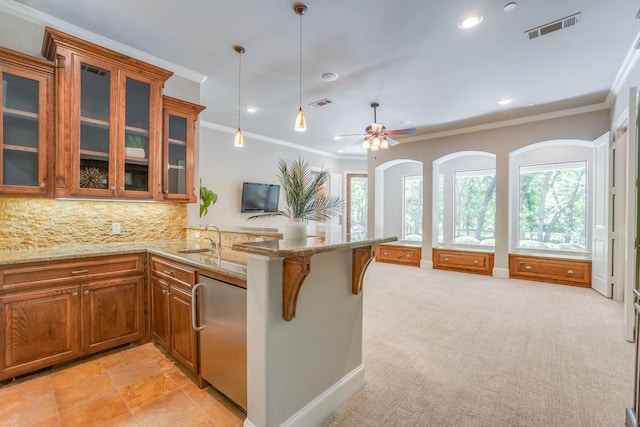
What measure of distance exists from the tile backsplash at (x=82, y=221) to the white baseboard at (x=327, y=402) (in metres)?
2.45

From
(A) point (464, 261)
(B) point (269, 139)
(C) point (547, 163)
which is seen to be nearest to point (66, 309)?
(B) point (269, 139)

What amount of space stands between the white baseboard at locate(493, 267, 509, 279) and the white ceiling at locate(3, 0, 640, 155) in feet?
9.75

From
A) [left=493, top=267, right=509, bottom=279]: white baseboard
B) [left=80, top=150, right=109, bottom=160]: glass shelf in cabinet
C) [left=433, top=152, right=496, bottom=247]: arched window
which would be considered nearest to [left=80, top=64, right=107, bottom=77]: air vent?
[left=80, top=150, right=109, bottom=160]: glass shelf in cabinet

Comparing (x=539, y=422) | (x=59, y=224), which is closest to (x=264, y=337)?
(x=539, y=422)

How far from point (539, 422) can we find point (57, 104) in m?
4.24

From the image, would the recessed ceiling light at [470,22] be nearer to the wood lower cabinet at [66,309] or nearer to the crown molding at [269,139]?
the wood lower cabinet at [66,309]

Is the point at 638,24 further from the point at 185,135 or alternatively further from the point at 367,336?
the point at 185,135

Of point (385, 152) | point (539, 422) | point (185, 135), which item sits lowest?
point (539, 422)

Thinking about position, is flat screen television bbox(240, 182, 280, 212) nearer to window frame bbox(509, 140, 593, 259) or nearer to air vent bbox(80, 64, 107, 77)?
air vent bbox(80, 64, 107, 77)

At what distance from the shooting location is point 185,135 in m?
3.32

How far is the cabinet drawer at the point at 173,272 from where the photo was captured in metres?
2.13

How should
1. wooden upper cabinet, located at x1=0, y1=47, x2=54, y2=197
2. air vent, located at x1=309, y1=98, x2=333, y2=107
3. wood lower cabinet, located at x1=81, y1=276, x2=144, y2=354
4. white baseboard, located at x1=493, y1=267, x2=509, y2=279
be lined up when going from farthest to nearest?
white baseboard, located at x1=493, y1=267, x2=509, y2=279 < air vent, located at x1=309, y1=98, x2=333, y2=107 < wood lower cabinet, located at x1=81, y1=276, x2=144, y2=354 < wooden upper cabinet, located at x1=0, y1=47, x2=54, y2=197

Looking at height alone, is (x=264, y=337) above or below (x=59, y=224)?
below

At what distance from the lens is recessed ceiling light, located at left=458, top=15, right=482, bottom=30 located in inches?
103
